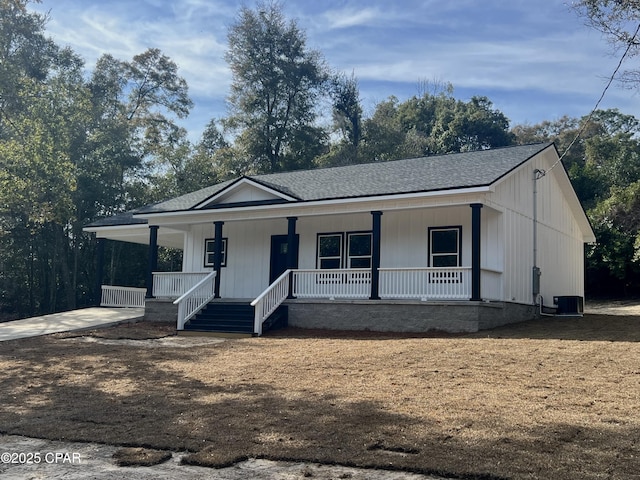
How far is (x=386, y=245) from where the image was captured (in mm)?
18016

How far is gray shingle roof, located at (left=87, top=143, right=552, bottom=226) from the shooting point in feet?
52.3

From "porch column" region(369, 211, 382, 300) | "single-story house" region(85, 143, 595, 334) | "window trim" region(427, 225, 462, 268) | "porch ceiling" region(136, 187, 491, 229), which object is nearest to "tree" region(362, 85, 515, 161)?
"single-story house" region(85, 143, 595, 334)

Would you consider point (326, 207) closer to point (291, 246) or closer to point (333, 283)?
point (291, 246)

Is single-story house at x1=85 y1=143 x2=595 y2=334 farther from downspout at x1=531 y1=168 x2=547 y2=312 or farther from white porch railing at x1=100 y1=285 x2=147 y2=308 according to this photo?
white porch railing at x1=100 y1=285 x2=147 y2=308

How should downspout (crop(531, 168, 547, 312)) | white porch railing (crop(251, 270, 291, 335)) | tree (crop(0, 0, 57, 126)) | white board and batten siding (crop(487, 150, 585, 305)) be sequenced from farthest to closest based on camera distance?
tree (crop(0, 0, 57, 126)) → downspout (crop(531, 168, 547, 312)) → white board and batten siding (crop(487, 150, 585, 305)) → white porch railing (crop(251, 270, 291, 335))

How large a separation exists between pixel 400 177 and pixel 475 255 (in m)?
4.17

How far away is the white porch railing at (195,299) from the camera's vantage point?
55.7ft

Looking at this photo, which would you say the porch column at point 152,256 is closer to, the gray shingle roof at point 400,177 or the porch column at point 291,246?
the gray shingle roof at point 400,177

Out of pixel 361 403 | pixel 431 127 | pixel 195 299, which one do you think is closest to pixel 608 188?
pixel 431 127

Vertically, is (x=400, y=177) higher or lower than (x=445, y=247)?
higher

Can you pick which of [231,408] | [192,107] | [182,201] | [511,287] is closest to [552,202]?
[511,287]

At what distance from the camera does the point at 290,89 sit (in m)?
42.8

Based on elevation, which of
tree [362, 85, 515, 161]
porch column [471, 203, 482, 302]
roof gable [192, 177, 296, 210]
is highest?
tree [362, 85, 515, 161]

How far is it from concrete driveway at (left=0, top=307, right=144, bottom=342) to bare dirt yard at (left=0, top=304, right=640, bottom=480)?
3.92 m
